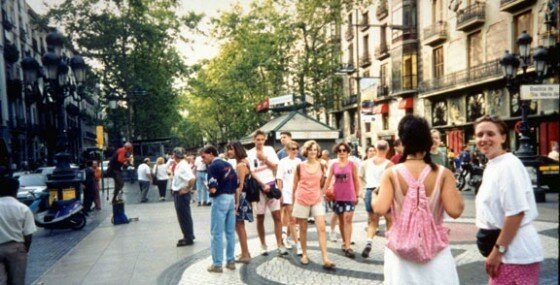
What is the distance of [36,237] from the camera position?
31.8ft

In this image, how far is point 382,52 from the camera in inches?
1358

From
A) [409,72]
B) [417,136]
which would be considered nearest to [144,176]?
[417,136]

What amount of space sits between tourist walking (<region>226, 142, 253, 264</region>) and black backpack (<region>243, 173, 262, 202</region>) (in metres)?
0.14

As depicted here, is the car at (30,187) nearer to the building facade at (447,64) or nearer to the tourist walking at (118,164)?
the tourist walking at (118,164)

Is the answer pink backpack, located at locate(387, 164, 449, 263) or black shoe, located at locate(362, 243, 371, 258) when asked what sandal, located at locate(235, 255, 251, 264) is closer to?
black shoe, located at locate(362, 243, 371, 258)

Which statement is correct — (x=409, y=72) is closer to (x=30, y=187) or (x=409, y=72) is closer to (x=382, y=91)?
(x=382, y=91)

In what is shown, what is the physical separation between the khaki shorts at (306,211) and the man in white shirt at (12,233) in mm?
3334

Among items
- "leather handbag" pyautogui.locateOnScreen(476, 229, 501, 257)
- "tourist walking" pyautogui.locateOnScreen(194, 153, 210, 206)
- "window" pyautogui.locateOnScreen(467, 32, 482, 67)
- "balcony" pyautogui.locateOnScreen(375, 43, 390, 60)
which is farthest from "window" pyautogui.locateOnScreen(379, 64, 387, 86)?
"leather handbag" pyautogui.locateOnScreen(476, 229, 501, 257)

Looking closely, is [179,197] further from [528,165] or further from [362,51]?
[362,51]

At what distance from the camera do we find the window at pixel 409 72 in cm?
3141

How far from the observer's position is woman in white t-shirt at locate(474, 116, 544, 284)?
8.68 ft

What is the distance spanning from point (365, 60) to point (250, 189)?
108 ft

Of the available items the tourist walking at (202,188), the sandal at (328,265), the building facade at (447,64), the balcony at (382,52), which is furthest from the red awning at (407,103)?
the sandal at (328,265)

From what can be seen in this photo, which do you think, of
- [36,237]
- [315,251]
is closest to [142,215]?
[36,237]
